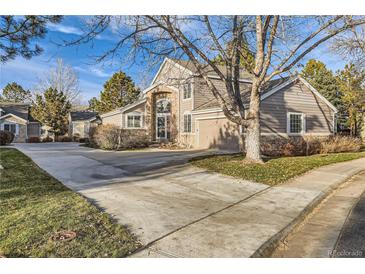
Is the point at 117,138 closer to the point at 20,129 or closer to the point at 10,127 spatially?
the point at 20,129

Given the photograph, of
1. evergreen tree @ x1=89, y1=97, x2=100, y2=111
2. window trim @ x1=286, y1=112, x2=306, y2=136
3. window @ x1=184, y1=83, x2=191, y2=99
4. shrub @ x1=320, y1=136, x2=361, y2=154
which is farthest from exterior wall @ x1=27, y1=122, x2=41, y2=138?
shrub @ x1=320, y1=136, x2=361, y2=154

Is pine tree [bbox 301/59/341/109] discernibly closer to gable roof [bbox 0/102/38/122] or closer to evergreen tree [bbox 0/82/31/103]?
gable roof [bbox 0/102/38/122]

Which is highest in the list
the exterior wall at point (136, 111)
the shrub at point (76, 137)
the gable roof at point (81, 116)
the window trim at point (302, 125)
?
the gable roof at point (81, 116)

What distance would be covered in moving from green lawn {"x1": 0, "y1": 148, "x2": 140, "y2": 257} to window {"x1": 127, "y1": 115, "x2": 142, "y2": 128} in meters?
14.8

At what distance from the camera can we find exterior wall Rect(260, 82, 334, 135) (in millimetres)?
15102

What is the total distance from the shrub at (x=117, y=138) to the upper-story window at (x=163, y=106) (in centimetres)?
285

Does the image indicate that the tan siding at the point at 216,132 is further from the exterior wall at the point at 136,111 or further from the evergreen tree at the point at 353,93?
the evergreen tree at the point at 353,93

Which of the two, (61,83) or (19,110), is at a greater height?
(61,83)

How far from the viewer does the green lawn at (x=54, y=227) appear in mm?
3023

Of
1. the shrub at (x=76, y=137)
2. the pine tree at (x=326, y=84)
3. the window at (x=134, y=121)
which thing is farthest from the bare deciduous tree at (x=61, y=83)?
the pine tree at (x=326, y=84)

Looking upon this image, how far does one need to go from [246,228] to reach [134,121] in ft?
57.6

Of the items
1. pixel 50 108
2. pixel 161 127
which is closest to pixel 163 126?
pixel 161 127

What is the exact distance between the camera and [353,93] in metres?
22.8
